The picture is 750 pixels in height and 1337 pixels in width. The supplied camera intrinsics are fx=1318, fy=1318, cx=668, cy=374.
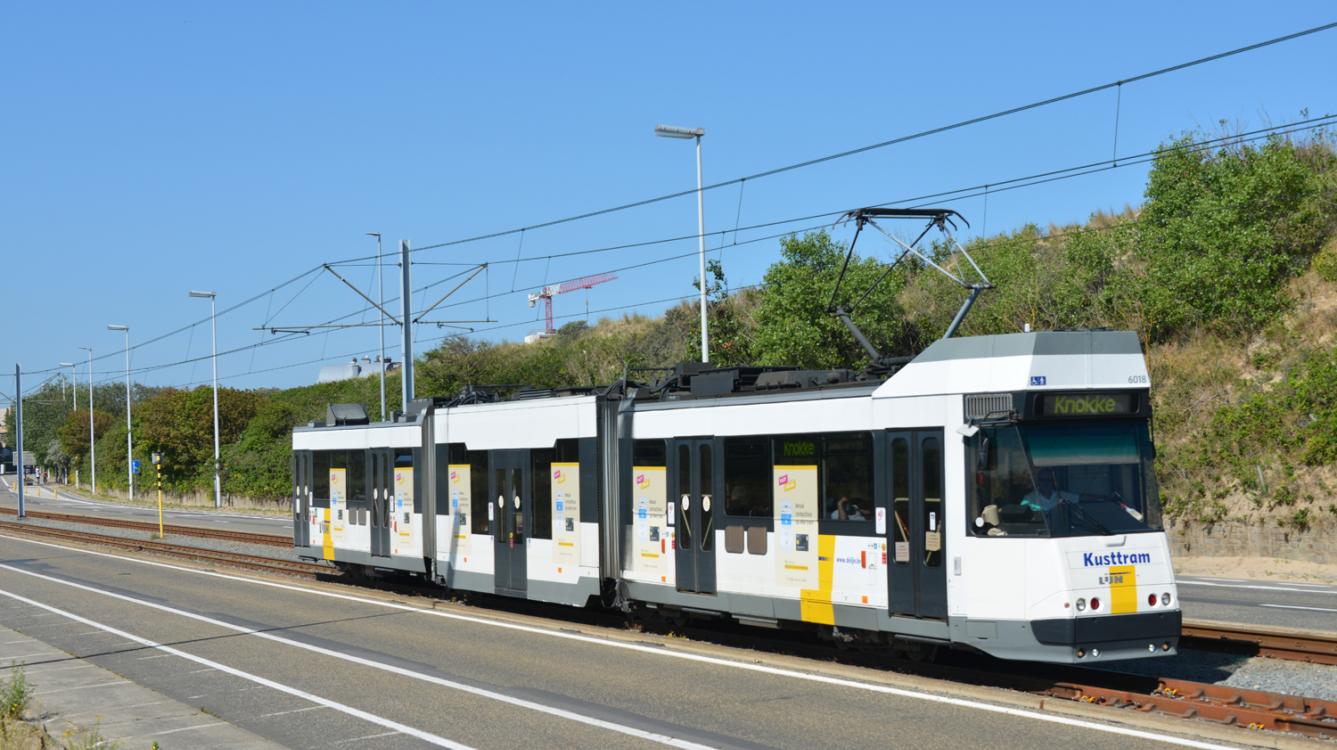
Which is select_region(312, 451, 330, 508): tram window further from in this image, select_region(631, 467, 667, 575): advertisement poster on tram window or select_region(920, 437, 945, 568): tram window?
select_region(920, 437, 945, 568): tram window

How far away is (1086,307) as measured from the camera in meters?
38.8

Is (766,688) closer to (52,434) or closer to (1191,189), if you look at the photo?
(1191,189)

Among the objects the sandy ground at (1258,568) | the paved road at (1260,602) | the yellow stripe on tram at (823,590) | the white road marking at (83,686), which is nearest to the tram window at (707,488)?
the yellow stripe on tram at (823,590)

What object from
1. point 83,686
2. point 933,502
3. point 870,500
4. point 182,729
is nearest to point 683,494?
point 870,500

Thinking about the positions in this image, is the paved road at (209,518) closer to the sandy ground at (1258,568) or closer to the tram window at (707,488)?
the sandy ground at (1258,568)

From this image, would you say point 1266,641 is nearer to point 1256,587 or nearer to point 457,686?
point 457,686

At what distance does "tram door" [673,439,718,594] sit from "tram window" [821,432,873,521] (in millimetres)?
2015

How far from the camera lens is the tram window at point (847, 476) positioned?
1380 cm

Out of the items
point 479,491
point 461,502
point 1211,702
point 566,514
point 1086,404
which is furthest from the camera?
point 461,502

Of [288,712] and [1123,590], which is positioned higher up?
[1123,590]

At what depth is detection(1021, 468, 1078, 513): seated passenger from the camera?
12.3 m

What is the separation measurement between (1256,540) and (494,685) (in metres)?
19.6

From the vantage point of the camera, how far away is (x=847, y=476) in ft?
46.1

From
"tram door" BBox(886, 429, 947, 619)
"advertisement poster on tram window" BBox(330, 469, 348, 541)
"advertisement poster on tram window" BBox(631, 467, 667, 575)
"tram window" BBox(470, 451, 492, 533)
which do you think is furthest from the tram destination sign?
"advertisement poster on tram window" BBox(330, 469, 348, 541)
